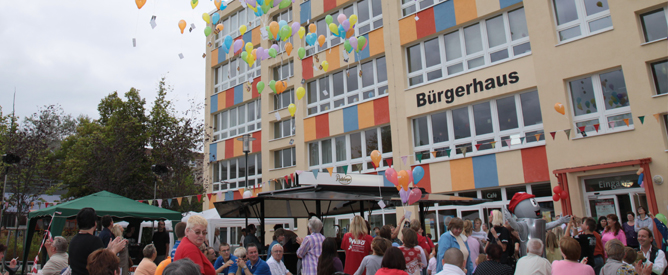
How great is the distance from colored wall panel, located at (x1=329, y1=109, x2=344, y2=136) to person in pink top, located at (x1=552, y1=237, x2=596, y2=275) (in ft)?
49.2

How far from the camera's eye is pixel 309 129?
20.8 meters

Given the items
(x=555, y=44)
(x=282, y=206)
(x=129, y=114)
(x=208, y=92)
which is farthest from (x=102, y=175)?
(x=555, y=44)

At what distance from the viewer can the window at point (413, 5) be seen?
57.3 ft

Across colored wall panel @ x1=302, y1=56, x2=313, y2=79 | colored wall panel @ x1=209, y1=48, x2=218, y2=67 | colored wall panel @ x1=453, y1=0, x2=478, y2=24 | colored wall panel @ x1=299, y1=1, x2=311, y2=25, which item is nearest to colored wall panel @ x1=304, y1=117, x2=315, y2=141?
colored wall panel @ x1=302, y1=56, x2=313, y2=79

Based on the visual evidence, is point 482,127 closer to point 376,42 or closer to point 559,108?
point 559,108

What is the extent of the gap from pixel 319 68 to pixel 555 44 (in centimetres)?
1019

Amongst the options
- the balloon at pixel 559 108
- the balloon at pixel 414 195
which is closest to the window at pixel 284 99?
the balloon at pixel 559 108

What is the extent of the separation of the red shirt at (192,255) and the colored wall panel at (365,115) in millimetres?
14488

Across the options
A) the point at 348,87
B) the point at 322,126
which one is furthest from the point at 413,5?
the point at 322,126

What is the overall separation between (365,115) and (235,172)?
974 centimetres

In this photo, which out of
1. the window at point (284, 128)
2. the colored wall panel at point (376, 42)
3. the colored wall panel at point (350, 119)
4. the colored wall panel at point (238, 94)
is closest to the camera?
the colored wall panel at point (376, 42)

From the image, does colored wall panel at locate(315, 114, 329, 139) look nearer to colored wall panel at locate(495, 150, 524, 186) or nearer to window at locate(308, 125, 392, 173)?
window at locate(308, 125, 392, 173)

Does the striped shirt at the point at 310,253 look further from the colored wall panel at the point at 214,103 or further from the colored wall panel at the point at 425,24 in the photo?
the colored wall panel at the point at 214,103

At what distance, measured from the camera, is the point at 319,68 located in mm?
20656
